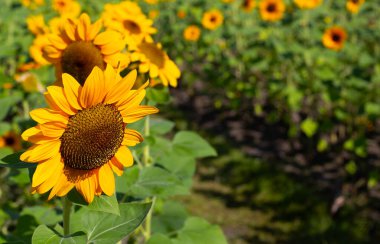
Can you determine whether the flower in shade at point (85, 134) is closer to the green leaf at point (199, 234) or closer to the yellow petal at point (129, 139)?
the yellow petal at point (129, 139)

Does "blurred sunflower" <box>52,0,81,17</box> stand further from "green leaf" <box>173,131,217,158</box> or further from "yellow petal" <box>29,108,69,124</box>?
"yellow petal" <box>29,108,69,124</box>

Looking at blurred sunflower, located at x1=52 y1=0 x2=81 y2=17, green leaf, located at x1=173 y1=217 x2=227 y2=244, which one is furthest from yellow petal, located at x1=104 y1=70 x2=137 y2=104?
blurred sunflower, located at x1=52 y1=0 x2=81 y2=17

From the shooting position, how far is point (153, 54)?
70.0 inches

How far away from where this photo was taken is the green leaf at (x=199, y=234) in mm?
2043

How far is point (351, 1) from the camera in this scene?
228 inches

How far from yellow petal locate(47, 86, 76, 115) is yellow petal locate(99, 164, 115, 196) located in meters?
0.17

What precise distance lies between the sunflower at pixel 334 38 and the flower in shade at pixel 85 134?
15.0ft

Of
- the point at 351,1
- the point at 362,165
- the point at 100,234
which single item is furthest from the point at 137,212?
the point at 351,1

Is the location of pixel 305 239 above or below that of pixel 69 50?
below

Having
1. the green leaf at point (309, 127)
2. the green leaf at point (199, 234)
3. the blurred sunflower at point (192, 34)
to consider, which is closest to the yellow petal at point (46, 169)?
the green leaf at point (199, 234)

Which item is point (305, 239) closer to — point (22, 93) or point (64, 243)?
point (22, 93)

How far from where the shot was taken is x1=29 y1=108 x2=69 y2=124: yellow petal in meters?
1.10

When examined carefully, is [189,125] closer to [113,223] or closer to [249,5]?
[249,5]

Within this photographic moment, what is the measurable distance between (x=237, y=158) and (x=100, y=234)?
4284 mm
